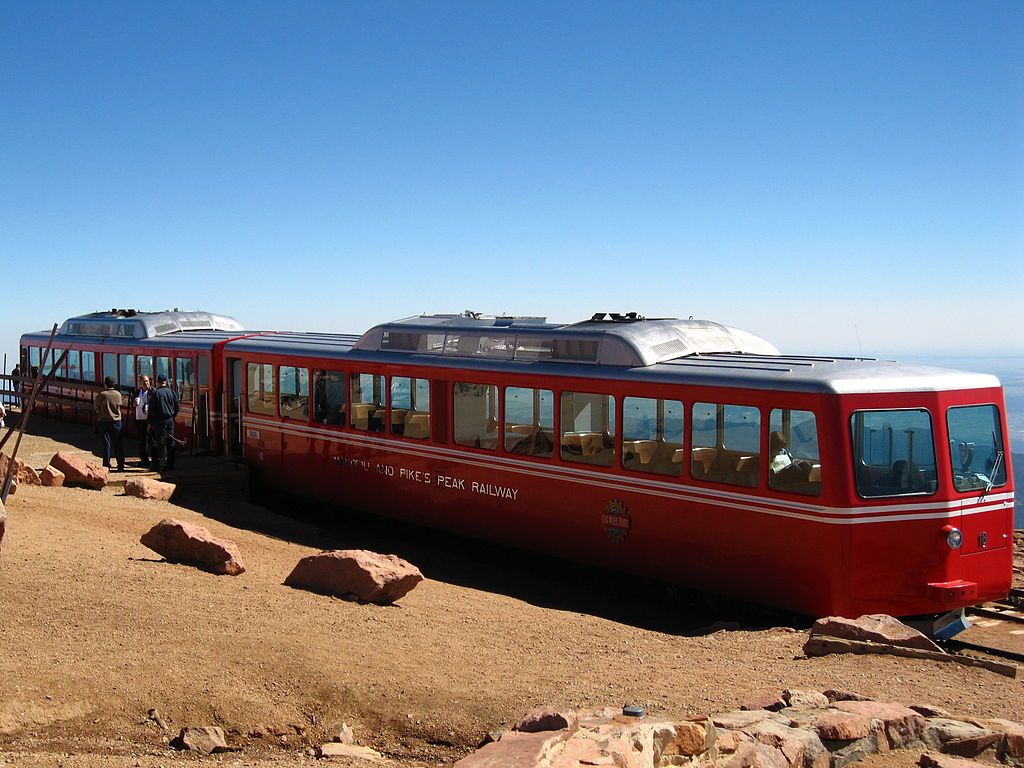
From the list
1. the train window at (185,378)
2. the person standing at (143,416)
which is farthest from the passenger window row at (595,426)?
the train window at (185,378)

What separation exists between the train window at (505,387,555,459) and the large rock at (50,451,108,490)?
7069 millimetres

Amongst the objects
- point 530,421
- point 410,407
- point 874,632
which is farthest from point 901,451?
point 410,407

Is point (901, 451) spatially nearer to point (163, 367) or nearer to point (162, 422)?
point (162, 422)

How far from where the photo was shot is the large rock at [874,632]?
927cm

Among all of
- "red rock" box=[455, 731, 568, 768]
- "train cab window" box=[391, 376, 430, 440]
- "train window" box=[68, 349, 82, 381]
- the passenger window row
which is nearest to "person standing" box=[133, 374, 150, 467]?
the passenger window row

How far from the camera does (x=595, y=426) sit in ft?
41.8

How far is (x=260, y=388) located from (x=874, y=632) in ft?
40.6

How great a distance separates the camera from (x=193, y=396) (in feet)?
72.1

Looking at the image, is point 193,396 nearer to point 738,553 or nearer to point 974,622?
point 738,553

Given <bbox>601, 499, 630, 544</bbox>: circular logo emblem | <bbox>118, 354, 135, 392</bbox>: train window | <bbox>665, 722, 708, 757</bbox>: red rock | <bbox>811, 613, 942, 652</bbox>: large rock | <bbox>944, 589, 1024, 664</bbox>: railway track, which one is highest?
<bbox>118, 354, 135, 392</bbox>: train window

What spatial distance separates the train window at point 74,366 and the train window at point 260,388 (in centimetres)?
1027

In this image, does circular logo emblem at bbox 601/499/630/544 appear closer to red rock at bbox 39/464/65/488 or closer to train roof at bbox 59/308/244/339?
red rock at bbox 39/464/65/488

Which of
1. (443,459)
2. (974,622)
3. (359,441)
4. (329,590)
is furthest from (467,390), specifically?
(974,622)

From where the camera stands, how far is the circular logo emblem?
12375mm
